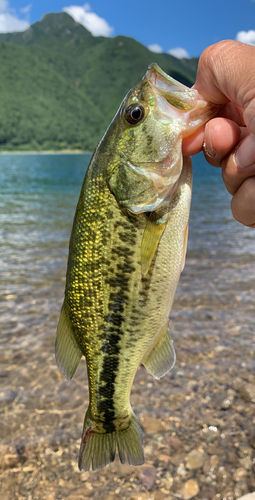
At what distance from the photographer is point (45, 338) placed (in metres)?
6.52

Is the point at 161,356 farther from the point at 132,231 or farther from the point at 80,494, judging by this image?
the point at 80,494

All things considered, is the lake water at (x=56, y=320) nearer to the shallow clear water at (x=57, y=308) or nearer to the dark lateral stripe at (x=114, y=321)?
the shallow clear water at (x=57, y=308)

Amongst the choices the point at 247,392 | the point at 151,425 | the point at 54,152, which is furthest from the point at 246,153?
the point at 54,152

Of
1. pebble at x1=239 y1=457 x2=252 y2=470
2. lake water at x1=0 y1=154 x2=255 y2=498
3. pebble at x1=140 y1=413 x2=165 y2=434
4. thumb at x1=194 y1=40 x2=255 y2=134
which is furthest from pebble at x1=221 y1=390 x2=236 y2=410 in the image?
thumb at x1=194 y1=40 x2=255 y2=134

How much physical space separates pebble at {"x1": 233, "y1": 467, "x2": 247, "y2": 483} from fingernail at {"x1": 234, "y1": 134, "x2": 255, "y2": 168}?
3327 millimetres

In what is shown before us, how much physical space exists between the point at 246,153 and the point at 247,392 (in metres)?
3.82

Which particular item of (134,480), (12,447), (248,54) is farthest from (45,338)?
(248,54)

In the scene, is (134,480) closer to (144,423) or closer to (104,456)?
(144,423)

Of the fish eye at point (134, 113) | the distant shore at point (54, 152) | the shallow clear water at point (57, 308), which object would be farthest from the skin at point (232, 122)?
the distant shore at point (54, 152)

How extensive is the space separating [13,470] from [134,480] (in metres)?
1.42

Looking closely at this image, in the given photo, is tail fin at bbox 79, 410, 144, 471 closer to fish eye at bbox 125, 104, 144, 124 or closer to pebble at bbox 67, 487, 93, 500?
pebble at bbox 67, 487, 93, 500

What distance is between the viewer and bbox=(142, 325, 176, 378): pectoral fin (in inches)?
113

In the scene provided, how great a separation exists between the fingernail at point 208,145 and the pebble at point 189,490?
11.2ft

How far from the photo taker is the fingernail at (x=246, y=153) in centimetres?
237
